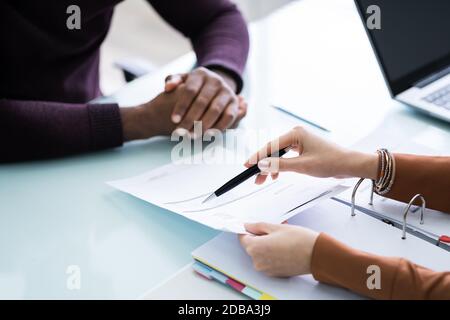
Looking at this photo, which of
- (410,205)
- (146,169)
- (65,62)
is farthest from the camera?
(65,62)

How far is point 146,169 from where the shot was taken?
1.01m

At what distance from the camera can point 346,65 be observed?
1.35 meters

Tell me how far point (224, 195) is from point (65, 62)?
1.95ft

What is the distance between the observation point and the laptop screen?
1.09 metres

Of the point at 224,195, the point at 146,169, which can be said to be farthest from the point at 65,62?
the point at 224,195

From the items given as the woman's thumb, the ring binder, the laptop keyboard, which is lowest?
the ring binder

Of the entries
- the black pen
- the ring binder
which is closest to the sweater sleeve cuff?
the black pen

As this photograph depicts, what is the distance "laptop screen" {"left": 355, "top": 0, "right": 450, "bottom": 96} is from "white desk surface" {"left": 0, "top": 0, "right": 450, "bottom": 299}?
0.08 metres

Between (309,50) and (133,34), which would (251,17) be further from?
(309,50)

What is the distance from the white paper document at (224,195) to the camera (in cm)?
A: 80

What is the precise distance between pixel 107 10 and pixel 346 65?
1.88 feet

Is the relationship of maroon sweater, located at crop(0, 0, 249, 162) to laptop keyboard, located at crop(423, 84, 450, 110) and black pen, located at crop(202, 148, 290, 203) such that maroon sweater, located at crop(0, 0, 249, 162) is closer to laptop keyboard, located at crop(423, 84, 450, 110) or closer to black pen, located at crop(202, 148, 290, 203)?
black pen, located at crop(202, 148, 290, 203)

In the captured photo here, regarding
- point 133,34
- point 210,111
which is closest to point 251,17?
point 133,34

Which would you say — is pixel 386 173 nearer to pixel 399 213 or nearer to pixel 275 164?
pixel 399 213
